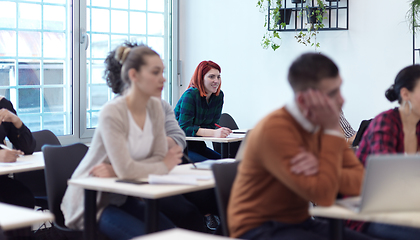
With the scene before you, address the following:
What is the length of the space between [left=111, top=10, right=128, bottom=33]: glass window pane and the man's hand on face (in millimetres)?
3753

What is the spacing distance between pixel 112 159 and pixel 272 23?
3.25 m

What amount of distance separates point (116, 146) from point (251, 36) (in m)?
3.37

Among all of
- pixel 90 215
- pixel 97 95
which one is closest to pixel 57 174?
pixel 90 215

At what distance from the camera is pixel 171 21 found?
18.4ft

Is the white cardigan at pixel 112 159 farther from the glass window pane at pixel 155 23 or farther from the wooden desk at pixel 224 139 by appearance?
the glass window pane at pixel 155 23

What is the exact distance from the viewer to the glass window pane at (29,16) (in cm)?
417

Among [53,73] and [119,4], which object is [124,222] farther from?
[119,4]

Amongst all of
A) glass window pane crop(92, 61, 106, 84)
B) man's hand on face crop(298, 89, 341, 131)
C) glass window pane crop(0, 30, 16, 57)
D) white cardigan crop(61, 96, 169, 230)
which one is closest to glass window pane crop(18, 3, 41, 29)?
glass window pane crop(0, 30, 16, 57)

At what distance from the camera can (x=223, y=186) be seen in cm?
177

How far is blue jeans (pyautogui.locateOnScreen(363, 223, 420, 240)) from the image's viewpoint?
5.95 ft

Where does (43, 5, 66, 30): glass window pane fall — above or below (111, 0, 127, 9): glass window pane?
below

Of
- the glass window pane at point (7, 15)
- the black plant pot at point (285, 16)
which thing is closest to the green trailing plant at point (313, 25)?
the black plant pot at point (285, 16)

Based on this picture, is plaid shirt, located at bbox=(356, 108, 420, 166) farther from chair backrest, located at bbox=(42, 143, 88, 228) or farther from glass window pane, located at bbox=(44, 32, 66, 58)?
glass window pane, located at bbox=(44, 32, 66, 58)

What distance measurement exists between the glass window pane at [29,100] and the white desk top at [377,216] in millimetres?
3379
